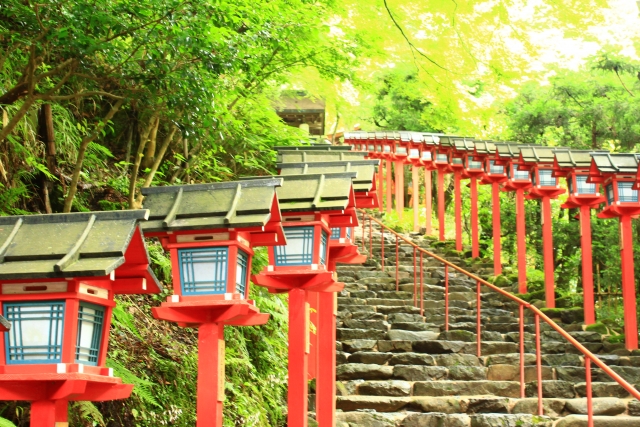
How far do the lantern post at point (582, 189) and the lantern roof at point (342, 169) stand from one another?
5966 mm

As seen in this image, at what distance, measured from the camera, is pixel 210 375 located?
4.86m

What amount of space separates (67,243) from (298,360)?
8.73 feet

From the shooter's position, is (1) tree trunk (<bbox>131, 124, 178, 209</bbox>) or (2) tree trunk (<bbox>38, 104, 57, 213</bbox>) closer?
(2) tree trunk (<bbox>38, 104, 57, 213</bbox>)

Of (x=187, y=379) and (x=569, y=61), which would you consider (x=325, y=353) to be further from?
(x=569, y=61)

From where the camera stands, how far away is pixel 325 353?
7645 mm

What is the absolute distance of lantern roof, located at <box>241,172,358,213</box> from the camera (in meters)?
6.14

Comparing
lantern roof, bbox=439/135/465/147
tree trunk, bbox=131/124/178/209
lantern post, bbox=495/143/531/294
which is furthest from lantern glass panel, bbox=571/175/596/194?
tree trunk, bbox=131/124/178/209

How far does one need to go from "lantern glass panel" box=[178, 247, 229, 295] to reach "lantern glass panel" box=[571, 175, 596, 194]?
9781mm

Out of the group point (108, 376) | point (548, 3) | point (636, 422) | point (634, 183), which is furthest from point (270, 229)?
point (548, 3)

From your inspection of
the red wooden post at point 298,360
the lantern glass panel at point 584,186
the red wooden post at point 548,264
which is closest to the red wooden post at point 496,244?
the red wooden post at point 548,264

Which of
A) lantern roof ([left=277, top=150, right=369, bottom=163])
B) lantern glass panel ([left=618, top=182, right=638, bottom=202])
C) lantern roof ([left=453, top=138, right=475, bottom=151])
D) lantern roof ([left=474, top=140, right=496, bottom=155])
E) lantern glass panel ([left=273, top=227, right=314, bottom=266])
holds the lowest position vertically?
lantern glass panel ([left=273, top=227, right=314, bottom=266])

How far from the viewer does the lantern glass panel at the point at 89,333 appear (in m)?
4.01

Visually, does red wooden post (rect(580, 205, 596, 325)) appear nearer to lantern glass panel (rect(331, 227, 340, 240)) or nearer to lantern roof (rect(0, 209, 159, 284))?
lantern glass panel (rect(331, 227, 340, 240))

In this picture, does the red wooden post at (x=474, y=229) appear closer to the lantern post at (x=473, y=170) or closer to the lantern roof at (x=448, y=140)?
the lantern post at (x=473, y=170)
